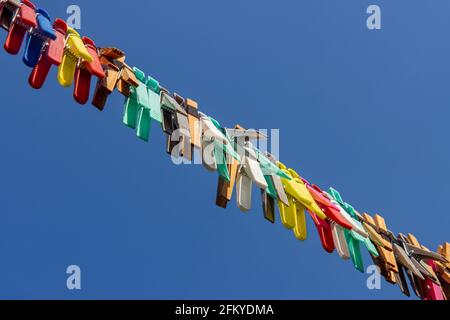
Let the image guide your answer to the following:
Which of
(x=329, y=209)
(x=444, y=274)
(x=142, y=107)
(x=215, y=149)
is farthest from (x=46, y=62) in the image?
(x=444, y=274)

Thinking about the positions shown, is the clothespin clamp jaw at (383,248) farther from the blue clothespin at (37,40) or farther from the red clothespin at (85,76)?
the blue clothespin at (37,40)

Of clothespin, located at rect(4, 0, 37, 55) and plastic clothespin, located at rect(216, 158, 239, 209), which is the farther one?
plastic clothespin, located at rect(216, 158, 239, 209)

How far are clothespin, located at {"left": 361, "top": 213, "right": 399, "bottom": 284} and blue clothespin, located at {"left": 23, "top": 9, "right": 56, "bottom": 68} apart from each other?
3.13 metres

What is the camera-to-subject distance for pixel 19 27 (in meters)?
4.08

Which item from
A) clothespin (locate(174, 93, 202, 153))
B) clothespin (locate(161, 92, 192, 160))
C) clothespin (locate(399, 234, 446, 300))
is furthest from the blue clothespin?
clothespin (locate(399, 234, 446, 300))

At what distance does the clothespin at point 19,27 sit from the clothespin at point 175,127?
3.45 feet

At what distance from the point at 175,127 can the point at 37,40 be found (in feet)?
3.57

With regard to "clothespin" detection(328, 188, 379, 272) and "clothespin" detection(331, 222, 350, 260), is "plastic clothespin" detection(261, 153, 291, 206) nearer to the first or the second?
"clothespin" detection(331, 222, 350, 260)

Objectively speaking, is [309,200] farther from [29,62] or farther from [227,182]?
[29,62]

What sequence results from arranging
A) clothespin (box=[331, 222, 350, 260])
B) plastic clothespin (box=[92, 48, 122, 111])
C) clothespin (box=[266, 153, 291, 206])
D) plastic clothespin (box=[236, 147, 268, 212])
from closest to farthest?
plastic clothespin (box=[92, 48, 122, 111]) → plastic clothespin (box=[236, 147, 268, 212]) → clothespin (box=[266, 153, 291, 206]) → clothespin (box=[331, 222, 350, 260])

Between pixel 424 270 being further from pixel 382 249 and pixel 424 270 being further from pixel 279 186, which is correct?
pixel 279 186

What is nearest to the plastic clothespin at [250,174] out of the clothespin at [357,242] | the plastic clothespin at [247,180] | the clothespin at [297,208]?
the plastic clothespin at [247,180]

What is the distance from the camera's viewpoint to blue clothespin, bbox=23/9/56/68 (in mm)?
4043

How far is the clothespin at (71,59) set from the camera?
13.5 feet
